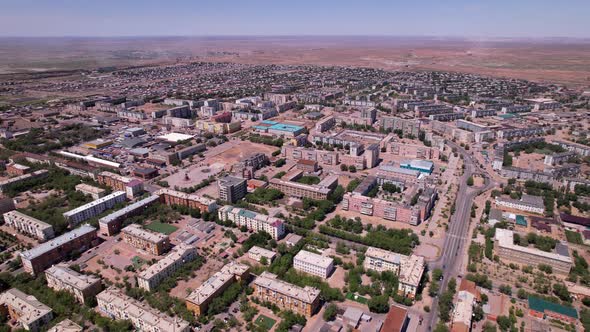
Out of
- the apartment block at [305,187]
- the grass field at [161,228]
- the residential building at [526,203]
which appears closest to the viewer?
the grass field at [161,228]

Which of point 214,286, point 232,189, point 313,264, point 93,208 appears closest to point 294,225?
point 313,264

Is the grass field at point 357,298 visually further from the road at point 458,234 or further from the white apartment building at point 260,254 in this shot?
the white apartment building at point 260,254

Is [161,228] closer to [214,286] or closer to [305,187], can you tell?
[214,286]

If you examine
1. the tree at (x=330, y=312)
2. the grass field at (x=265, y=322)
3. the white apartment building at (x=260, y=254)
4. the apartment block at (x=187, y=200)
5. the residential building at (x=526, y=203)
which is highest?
the apartment block at (x=187, y=200)

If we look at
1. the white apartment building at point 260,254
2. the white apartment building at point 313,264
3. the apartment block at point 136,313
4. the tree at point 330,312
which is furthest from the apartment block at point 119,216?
the tree at point 330,312

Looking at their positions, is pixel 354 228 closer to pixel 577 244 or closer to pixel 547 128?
pixel 577 244

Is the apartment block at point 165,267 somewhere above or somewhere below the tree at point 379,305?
above

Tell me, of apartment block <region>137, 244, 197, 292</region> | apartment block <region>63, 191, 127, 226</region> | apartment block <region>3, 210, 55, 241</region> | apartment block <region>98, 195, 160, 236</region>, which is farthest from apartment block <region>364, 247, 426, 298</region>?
apartment block <region>3, 210, 55, 241</region>
